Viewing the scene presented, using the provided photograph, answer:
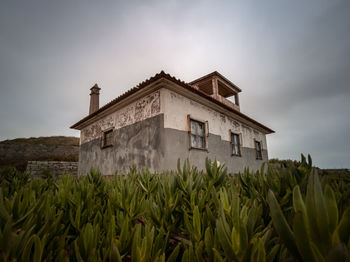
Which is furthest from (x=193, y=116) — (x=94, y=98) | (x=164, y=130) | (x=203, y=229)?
(x=94, y=98)

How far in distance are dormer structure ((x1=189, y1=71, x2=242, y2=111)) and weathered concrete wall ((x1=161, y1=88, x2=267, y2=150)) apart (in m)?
1.56

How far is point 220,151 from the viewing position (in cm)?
840

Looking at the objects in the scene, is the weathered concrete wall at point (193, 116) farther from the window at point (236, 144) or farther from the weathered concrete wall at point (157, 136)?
the window at point (236, 144)

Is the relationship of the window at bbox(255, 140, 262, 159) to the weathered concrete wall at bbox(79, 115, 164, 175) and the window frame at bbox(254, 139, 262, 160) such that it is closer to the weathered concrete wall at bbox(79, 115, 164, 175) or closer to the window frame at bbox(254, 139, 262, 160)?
the window frame at bbox(254, 139, 262, 160)

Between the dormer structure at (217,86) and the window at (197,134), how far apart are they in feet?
10.4

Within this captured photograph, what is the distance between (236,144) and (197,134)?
11.9 ft

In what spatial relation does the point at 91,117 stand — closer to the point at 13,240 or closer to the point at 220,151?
the point at 220,151

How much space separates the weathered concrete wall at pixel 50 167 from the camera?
46.4ft

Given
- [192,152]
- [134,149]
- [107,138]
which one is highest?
[107,138]

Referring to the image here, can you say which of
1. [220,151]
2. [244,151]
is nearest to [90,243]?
[220,151]

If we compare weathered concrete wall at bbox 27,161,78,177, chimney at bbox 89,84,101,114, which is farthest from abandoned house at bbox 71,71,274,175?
weathered concrete wall at bbox 27,161,78,177

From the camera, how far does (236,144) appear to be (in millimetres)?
10062

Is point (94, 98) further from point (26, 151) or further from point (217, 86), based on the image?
point (26, 151)

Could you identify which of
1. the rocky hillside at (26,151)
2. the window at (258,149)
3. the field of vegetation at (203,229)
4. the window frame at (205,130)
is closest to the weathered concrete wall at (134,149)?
the window frame at (205,130)
